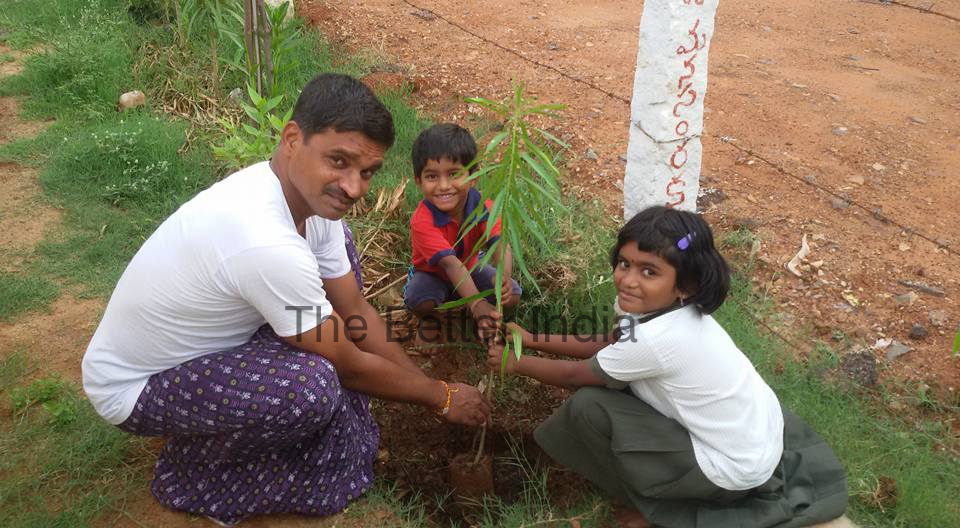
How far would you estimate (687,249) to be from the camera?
1903 mm

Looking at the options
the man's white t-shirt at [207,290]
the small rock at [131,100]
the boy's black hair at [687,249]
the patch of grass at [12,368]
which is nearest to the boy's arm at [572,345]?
the boy's black hair at [687,249]

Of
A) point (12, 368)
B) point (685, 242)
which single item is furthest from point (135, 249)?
point (685, 242)

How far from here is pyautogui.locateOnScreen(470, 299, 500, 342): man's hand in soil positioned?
2350 mm

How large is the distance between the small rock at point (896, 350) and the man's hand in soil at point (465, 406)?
1507 millimetres

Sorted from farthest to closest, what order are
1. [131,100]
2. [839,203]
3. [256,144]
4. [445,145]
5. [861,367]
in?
[131,100], [839,203], [256,144], [861,367], [445,145]

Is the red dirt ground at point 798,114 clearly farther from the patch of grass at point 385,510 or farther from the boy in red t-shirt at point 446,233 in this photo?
the patch of grass at point 385,510

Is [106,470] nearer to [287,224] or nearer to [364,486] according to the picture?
[364,486]

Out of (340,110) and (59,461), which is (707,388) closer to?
(340,110)

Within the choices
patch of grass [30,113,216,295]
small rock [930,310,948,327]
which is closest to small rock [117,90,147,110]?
patch of grass [30,113,216,295]

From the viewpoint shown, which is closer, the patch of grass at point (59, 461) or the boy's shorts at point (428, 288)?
the patch of grass at point (59, 461)

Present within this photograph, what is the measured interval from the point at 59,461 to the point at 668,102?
2.15 meters

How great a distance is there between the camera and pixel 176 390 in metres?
1.90

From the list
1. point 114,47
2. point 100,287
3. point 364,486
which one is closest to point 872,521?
point 364,486

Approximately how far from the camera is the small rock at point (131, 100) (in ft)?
13.8
